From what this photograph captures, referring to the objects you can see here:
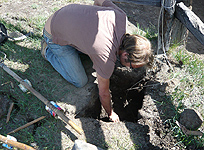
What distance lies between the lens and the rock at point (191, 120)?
221 cm

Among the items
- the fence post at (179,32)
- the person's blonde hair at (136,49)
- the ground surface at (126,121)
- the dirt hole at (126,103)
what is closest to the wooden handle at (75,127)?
the ground surface at (126,121)

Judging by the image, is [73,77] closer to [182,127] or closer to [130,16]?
[182,127]

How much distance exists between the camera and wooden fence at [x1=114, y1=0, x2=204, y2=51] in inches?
94.5

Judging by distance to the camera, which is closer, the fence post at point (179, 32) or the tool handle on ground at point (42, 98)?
the tool handle on ground at point (42, 98)

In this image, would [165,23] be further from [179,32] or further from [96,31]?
[96,31]

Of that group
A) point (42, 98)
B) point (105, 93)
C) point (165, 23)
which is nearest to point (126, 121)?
point (105, 93)

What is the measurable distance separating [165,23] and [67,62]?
1396 mm

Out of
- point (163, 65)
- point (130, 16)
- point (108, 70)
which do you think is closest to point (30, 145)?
point (108, 70)

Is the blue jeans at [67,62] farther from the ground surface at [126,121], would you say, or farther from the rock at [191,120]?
the rock at [191,120]

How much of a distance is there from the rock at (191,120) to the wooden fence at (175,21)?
78cm

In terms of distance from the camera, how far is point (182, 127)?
2.25m

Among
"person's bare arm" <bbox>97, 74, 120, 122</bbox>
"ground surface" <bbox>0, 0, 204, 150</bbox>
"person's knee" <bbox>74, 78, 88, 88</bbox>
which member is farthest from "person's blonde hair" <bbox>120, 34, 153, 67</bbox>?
"person's knee" <bbox>74, 78, 88, 88</bbox>

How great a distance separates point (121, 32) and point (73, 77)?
0.91 meters

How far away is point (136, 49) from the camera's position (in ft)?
6.50
